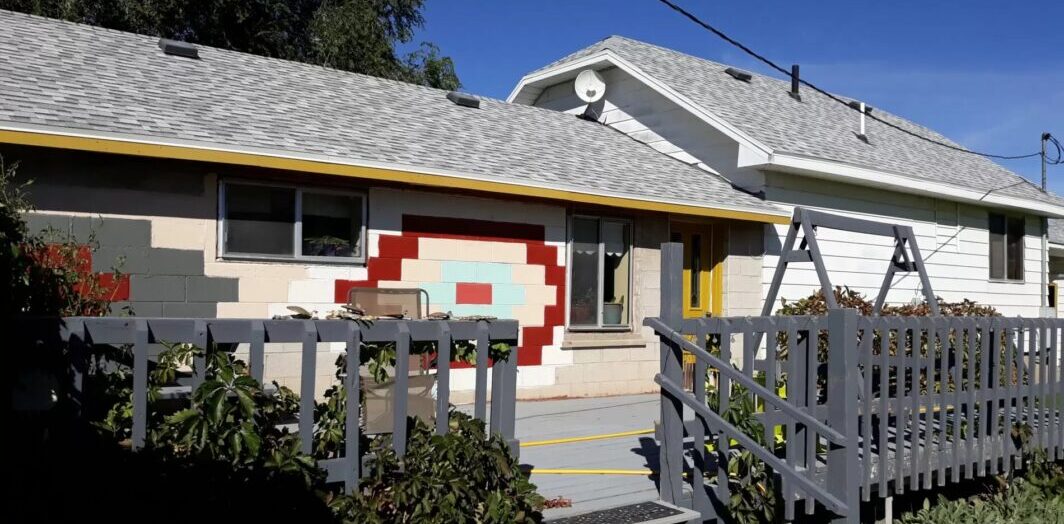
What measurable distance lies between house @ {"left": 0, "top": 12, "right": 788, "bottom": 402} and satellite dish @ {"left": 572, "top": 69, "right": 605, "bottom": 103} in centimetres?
163

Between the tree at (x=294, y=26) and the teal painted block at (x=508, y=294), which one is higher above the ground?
the tree at (x=294, y=26)

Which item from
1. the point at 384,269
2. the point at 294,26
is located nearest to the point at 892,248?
the point at 384,269

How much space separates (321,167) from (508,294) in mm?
2716

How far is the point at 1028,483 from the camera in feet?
23.4

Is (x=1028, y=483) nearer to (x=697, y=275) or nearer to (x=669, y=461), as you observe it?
(x=669, y=461)

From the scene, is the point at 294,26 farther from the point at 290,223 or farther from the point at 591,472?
the point at 591,472

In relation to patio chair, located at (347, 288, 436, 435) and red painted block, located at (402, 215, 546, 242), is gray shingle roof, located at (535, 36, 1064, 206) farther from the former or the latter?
patio chair, located at (347, 288, 436, 435)

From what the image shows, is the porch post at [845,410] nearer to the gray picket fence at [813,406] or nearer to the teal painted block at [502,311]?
the gray picket fence at [813,406]

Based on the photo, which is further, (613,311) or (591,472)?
(613,311)

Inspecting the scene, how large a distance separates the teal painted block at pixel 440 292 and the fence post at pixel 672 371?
4.67 meters

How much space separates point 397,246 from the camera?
9195 mm

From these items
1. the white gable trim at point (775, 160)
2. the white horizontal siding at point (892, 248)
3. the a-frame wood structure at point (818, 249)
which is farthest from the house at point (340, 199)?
the a-frame wood structure at point (818, 249)

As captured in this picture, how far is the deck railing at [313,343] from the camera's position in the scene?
11.0 ft

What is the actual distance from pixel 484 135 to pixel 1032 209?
11.2 meters
